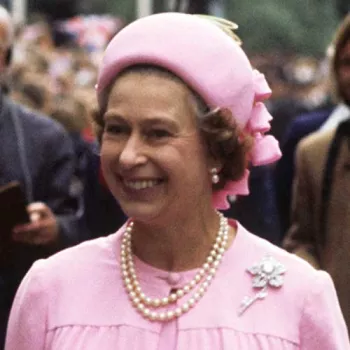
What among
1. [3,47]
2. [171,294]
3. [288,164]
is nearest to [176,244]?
[171,294]

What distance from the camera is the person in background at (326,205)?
5.50 meters

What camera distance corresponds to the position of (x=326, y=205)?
5625 millimetres

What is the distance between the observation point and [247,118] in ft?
11.8

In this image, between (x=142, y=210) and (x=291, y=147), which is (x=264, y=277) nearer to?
(x=142, y=210)

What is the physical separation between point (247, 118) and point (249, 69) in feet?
0.43

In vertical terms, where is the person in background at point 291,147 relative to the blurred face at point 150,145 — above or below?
below

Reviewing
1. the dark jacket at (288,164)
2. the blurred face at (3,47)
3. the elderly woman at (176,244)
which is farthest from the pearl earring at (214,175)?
the dark jacket at (288,164)

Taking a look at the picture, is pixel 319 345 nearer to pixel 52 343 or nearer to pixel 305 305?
pixel 305 305

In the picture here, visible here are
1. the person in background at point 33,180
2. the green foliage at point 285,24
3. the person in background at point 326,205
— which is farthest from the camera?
the green foliage at point 285,24

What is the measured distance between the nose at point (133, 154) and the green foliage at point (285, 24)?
74.8 feet

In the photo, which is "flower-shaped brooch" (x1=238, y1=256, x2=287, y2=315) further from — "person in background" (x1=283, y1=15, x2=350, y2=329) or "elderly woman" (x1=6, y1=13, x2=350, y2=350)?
"person in background" (x1=283, y1=15, x2=350, y2=329)

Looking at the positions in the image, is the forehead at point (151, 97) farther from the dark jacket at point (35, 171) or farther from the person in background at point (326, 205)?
the dark jacket at point (35, 171)

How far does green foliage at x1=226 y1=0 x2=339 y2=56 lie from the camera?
2688 centimetres

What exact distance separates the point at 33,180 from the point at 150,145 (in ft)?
8.45
